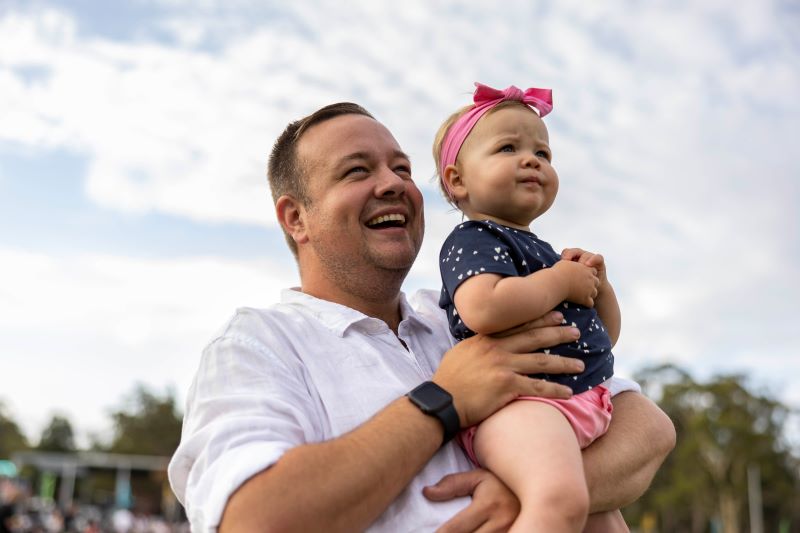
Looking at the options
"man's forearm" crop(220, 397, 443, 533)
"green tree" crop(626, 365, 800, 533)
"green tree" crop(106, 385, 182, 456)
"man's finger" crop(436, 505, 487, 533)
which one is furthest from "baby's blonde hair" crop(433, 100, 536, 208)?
"green tree" crop(106, 385, 182, 456)

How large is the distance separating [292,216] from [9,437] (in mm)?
79672

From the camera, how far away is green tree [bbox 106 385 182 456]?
6562 centimetres

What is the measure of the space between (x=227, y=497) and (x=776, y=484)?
159 ft

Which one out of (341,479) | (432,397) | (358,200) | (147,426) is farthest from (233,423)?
(147,426)

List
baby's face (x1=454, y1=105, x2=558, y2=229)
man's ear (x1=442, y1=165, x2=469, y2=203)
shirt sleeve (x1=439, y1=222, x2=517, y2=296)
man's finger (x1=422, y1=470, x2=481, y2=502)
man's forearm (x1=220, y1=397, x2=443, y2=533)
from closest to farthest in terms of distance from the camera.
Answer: man's forearm (x1=220, y1=397, x2=443, y2=533)
man's finger (x1=422, y1=470, x2=481, y2=502)
shirt sleeve (x1=439, y1=222, x2=517, y2=296)
baby's face (x1=454, y1=105, x2=558, y2=229)
man's ear (x1=442, y1=165, x2=469, y2=203)

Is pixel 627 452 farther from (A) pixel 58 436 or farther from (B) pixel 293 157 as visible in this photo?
(A) pixel 58 436

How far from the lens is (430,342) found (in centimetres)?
301

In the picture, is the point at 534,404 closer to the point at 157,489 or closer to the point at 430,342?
the point at 430,342

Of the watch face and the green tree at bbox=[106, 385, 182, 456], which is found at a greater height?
the green tree at bbox=[106, 385, 182, 456]

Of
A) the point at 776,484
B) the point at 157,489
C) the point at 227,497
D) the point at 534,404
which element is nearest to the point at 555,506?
the point at 534,404

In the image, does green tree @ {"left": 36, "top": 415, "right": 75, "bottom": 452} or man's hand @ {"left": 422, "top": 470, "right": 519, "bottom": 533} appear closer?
man's hand @ {"left": 422, "top": 470, "right": 519, "bottom": 533}

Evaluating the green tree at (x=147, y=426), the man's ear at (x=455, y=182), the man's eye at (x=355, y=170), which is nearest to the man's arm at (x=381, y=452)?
the man's ear at (x=455, y=182)

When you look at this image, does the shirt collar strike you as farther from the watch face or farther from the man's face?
the watch face

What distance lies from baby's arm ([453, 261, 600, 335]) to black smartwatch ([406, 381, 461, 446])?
0.22 meters
